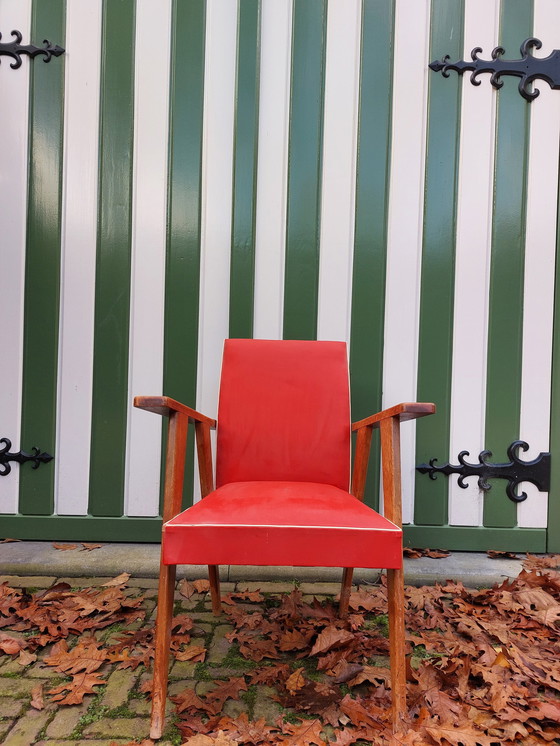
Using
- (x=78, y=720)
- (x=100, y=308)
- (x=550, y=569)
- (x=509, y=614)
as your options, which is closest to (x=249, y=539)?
(x=78, y=720)

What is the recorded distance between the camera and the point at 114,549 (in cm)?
208

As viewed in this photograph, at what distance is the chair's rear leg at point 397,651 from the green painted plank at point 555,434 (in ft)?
4.57

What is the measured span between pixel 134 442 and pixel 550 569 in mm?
1962

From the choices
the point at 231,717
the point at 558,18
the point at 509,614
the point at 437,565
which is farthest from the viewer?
the point at 558,18

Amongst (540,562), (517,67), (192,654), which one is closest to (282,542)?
(192,654)

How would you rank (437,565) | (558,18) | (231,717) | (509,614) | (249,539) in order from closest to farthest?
(249,539) → (231,717) → (509,614) → (437,565) → (558,18)

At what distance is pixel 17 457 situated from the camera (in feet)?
7.01

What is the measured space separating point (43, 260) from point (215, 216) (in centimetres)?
84

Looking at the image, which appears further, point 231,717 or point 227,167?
point 227,167

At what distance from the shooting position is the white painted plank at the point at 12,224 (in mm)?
2150

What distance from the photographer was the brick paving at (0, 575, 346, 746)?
1.11 metres

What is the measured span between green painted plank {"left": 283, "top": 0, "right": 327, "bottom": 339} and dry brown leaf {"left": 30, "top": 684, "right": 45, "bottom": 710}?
154 cm

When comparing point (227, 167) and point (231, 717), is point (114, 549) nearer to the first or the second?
point (231, 717)

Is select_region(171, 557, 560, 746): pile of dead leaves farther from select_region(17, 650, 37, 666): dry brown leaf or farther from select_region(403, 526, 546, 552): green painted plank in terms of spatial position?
select_region(17, 650, 37, 666): dry brown leaf
